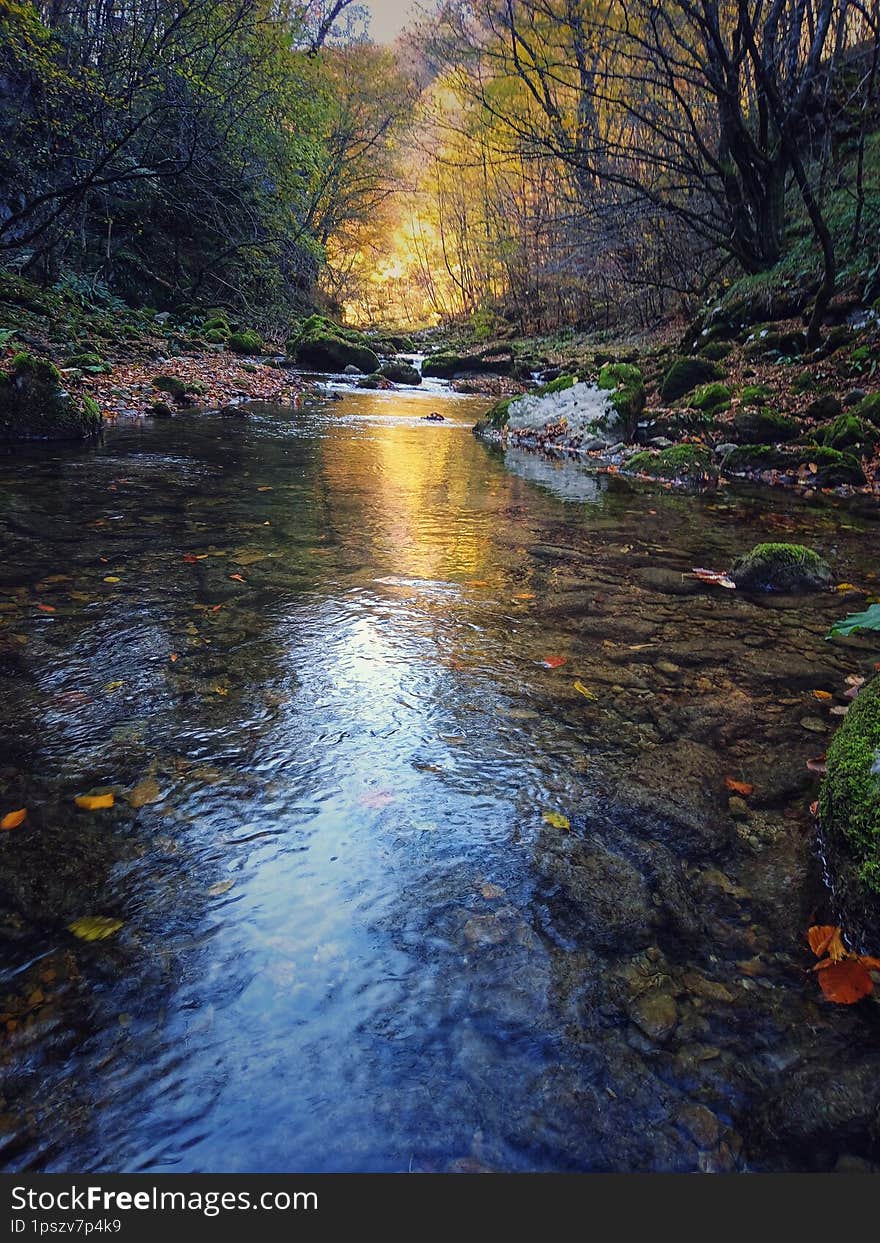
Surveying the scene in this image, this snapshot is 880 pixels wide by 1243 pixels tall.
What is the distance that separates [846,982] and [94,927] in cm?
183

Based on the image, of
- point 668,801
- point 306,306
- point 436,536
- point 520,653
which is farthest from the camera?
point 306,306

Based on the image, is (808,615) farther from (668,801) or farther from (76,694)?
(76,694)

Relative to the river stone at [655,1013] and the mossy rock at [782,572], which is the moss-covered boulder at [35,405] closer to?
the mossy rock at [782,572]

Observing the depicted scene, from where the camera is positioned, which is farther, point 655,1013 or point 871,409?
point 871,409

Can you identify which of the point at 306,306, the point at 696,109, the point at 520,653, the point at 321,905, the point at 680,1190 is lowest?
the point at 680,1190

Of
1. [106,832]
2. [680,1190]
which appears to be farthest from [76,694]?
[680,1190]

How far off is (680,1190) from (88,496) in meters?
6.11

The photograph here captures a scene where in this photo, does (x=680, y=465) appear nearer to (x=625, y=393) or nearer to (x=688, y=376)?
(x=625, y=393)

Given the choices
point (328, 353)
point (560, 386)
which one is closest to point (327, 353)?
point (328, 353)

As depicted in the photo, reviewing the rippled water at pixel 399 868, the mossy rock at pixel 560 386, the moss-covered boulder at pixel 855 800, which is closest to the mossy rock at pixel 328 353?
the mossy rock at pixel 560 386

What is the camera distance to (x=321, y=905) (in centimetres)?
179

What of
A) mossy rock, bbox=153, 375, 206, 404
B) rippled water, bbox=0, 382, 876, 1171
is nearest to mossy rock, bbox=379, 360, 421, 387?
mossy rock, bbox=153, 375, 206, 404

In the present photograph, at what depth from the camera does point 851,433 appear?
8.20 m

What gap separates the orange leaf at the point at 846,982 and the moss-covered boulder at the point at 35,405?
9.19 metres
